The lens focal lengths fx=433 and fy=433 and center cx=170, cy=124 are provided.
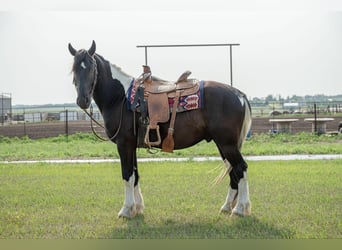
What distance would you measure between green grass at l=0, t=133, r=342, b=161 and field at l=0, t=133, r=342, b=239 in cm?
160

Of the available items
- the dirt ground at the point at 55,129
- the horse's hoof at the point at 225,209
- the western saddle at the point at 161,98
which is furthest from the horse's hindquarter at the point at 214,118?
the dirt ground at the point at 55,129

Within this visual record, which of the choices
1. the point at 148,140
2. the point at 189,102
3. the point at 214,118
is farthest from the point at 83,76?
the point at 214,118

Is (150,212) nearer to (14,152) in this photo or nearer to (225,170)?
(225,170)

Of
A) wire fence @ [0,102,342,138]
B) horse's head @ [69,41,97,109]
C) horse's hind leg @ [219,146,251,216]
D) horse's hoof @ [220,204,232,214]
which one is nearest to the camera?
horse's head @ [69,41,97,109]

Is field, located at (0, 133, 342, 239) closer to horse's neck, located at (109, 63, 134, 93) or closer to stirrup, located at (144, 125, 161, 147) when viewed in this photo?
stirrup, located at (144, 125, 161, 147)

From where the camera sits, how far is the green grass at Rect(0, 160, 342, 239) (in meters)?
4.32

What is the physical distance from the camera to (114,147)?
11625 mm

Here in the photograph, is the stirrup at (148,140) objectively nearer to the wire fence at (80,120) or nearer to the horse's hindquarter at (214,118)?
the horse's hindquarter at (214,118)

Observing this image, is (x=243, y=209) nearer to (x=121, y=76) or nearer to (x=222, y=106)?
(x=222, y=106)

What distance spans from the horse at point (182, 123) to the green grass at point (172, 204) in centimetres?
30

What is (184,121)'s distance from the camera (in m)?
4.79

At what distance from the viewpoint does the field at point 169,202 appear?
4316 mm

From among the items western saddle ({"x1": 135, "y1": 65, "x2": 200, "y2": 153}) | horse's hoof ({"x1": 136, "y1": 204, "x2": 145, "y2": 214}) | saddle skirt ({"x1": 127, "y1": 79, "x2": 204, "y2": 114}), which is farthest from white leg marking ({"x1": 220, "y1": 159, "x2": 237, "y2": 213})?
horse's hoof ({"x1": 136, "y1": 204, "x2": 145, "y2": 214})

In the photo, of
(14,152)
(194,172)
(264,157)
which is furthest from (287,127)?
(14,152)
